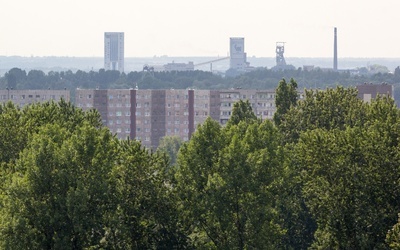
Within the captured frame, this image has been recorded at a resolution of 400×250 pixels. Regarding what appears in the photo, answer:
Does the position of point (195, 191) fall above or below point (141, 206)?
above

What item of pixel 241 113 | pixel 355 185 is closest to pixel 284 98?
pixel 241 113

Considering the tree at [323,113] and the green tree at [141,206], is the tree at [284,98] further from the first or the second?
the green tree at [141,206]

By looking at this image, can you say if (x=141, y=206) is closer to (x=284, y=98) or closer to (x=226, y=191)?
(x=226, y=191)

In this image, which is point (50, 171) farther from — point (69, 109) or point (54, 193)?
point (69, 109)

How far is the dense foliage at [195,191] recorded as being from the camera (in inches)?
2618

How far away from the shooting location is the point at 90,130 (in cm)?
6981

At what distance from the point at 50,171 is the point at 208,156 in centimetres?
961

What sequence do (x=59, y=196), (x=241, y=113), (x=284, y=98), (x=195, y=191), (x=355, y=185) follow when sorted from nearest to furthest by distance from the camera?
(x=59, y=196)
(x=355, y=185)
(x=195, y=191)
(x=241, y=113)
(x=284, y=98)

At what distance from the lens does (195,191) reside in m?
71.4

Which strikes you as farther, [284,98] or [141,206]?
[284,98]

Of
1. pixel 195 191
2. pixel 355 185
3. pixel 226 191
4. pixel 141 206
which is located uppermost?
pixel 355 185

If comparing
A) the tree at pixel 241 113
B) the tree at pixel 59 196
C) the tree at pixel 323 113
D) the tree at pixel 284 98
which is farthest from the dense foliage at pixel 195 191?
the tree at pixel 284 98

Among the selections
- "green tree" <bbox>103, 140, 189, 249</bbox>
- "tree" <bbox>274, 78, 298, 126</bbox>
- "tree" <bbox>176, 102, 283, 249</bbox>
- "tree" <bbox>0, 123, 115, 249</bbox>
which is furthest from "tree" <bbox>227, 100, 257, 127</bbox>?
"tree" <bbox>0, 123, 115, 249</bbox>

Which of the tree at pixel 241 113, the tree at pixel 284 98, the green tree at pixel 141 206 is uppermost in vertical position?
the tree at pixel 284 98
